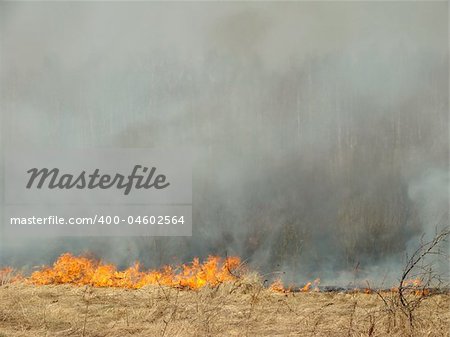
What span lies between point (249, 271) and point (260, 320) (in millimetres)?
6098

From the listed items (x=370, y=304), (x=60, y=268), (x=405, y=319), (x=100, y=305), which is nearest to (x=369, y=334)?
(x=405, y=319)

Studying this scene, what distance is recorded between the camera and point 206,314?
10.7 metres

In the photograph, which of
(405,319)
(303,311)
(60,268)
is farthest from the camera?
(60,268)

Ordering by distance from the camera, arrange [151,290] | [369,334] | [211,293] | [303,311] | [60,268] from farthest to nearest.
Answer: [60,268], [151,290], [211,293], [303,311], [369,334]

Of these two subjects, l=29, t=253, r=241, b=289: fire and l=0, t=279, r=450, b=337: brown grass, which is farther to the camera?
l=29, t=253, r=241, b=289: fire

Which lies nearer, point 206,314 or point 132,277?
point 206,314

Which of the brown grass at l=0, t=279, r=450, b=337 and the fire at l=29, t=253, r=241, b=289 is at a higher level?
the brown grass at l=0, t=279, r=450, b=337

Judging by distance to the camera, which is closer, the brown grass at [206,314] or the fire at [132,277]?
the brown grass at [206,314]

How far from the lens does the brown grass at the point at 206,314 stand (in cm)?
916

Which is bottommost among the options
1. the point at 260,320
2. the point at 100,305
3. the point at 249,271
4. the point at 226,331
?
the point at 249,271

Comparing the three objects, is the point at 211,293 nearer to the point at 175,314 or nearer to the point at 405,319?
the point at 175,314

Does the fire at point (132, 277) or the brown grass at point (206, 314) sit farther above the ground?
the brown grass at point (206, 314)

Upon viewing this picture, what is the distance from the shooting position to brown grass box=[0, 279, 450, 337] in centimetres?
916

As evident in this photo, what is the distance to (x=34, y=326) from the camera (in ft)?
33.3
